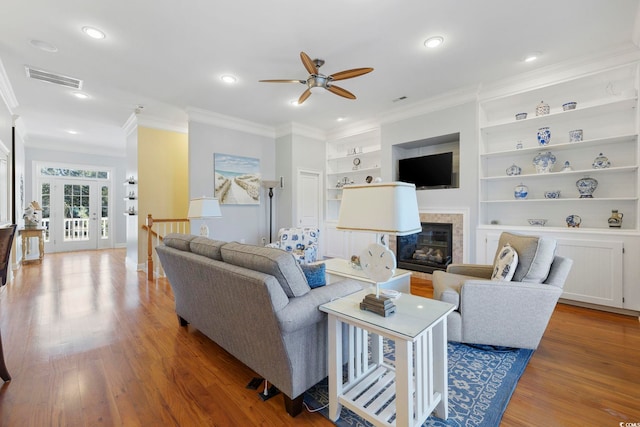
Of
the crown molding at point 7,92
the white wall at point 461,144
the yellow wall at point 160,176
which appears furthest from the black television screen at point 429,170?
the crown molding at point 7,92

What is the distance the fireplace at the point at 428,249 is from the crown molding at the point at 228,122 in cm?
341

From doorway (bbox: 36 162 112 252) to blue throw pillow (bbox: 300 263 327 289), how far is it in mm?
8533

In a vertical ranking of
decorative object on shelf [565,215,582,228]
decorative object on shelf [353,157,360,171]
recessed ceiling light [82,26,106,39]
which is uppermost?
recessed ceiling light [82,26,106,39]

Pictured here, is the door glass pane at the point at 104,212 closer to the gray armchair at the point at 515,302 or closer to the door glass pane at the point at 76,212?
the door glass pane at the point at 76,212

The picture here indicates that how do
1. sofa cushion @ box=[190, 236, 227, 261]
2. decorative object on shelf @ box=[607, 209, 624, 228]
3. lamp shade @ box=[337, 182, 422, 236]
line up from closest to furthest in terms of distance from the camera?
lamp shade @ box=[337, 182, 422, 236], sofa cushion @ box=[190, 236, 227, 261], decorative object on shelf @ box=[607, 209, 624, 228]

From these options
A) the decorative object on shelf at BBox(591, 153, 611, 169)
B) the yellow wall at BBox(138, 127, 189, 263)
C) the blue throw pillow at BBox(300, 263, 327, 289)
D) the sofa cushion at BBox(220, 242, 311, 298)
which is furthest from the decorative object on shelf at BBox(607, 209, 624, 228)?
the yellow wall at BBox(138, 127, 189, 263)

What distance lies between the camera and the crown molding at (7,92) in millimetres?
3588

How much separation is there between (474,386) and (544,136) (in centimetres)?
329

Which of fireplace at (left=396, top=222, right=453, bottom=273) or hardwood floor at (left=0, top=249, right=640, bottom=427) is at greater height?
fireplace at (left=396, top=222, right=453, bottom=273)

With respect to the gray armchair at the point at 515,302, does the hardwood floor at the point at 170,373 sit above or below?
below

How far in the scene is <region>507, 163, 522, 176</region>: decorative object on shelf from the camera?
3.85 meters

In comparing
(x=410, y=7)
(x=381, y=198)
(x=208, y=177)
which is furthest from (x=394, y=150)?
(x=381, y=198)

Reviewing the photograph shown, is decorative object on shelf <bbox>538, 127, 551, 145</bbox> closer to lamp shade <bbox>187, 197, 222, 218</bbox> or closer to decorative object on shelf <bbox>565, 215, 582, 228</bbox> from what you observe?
decorative object on shelf <bbox>565, 215, 582, 228</bbox>

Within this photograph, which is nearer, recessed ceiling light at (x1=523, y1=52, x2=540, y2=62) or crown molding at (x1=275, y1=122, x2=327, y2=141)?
recessed ceiling light at (x1=523, y1=52, x2=540, y2=62)
